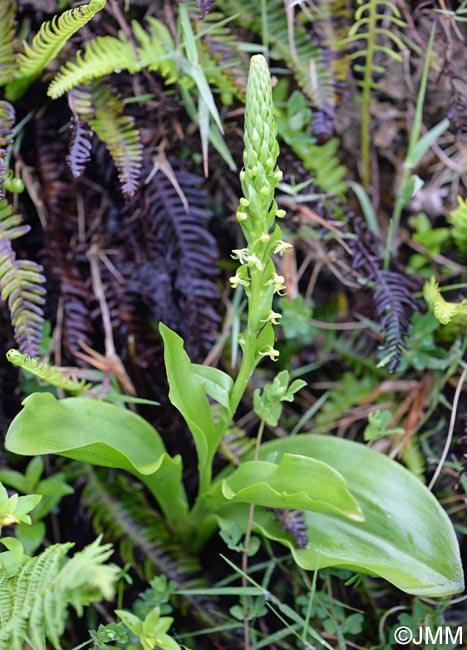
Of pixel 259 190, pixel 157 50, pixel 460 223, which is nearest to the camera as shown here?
pixel 259 190

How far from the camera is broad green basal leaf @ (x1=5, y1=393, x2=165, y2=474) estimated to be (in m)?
1.29

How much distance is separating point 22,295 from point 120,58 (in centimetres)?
69

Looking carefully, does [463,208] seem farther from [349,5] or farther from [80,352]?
[80,352]

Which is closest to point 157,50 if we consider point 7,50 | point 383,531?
point 7,50

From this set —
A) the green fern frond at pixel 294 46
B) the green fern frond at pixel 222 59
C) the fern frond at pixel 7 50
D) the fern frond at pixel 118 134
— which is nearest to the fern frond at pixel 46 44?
the fern frond at pixel 7 50

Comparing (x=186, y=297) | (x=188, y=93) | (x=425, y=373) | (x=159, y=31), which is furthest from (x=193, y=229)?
(x=425, y=373)

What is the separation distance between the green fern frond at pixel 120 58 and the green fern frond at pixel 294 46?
253 millimetres

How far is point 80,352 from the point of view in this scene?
5.80 ft

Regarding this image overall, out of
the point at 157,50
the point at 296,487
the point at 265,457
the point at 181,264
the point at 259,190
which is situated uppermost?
the point at 157,50

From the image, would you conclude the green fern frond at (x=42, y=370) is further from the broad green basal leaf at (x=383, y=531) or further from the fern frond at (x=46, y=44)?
the fern frond at (x=46, y=44)

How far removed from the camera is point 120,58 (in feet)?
5.45

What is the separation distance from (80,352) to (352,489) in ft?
2.75

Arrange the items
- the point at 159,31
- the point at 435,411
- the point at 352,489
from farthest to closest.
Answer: the point at 435,411, the point at 159,31, the point at 352,489

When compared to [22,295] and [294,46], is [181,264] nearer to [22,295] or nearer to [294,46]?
[22,295]
